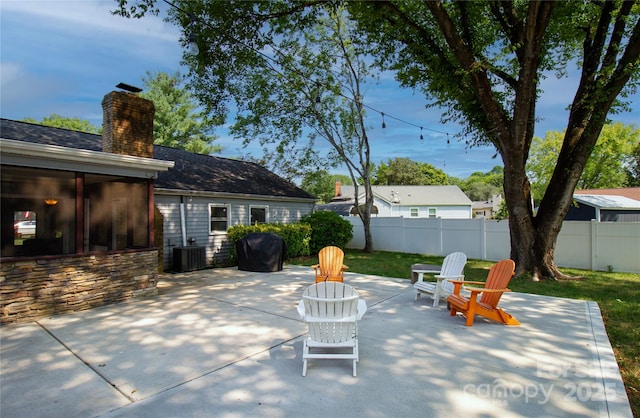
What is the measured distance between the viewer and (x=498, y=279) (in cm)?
504

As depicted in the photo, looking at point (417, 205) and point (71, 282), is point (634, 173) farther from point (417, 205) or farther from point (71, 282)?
point (71, 282)

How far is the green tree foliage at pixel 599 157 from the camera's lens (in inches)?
867

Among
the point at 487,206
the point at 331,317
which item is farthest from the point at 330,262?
the point at 487,206

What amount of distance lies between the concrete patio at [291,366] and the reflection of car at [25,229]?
123 inches

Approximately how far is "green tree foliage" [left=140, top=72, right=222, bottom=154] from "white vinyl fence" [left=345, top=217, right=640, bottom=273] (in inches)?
644

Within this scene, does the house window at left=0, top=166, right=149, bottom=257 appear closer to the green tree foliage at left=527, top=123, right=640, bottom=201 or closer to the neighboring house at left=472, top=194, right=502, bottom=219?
the green tree foliage at left=527, top=123, right=640, bottom=201

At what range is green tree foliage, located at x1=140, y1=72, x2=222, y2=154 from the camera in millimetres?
25562

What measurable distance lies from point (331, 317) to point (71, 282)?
4.68 metres

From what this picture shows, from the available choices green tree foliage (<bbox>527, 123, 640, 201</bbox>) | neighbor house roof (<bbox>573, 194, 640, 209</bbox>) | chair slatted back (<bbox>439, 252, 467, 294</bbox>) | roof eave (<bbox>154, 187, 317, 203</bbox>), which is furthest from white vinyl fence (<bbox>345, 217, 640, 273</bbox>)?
green tree foliage (<bbox>527, 123, 640, 201</bbox>)

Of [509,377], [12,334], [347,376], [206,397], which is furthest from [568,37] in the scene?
[12,334]

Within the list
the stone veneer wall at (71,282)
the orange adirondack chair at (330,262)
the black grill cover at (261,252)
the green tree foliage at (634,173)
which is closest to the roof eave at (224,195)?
the black grill cover at (261,252)

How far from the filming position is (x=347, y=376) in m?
3.36

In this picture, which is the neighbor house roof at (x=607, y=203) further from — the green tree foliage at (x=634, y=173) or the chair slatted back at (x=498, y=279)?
the green tree foliage at (x=634, y=173)

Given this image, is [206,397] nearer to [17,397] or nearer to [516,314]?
[17,397]
